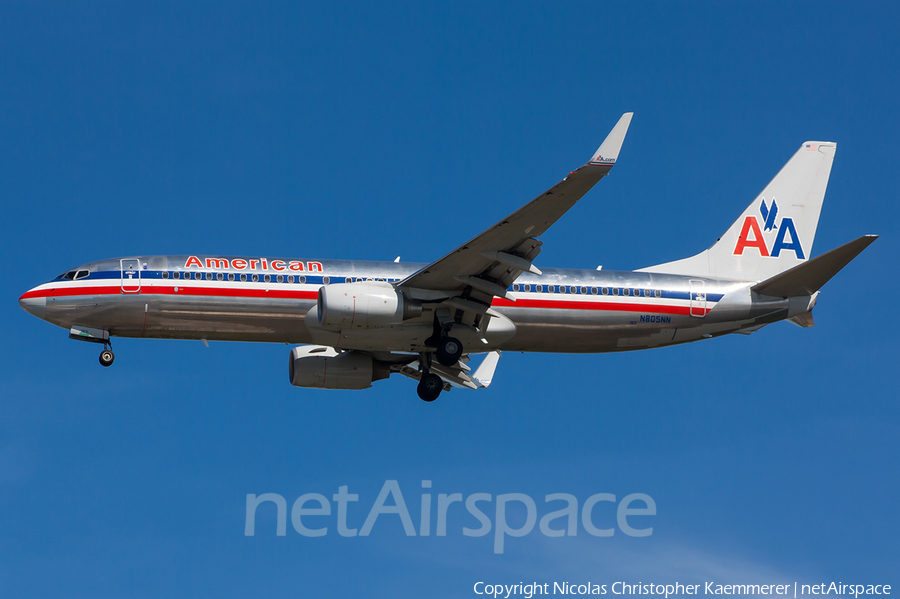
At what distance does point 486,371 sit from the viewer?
40688 millimetres

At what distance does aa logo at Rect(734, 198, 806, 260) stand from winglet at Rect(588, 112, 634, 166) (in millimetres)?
13603

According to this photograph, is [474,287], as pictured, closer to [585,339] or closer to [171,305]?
[585,339]

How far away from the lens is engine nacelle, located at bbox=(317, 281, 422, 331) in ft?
102

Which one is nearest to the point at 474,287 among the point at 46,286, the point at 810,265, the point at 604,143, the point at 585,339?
the point at 585,339

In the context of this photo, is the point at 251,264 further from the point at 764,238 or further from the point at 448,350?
the point at 764,238

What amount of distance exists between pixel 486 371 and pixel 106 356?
14544 millimetres

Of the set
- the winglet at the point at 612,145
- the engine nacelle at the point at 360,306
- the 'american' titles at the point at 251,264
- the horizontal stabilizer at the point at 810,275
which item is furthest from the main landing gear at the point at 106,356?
the horizontal stabilizer at the point at 810,275

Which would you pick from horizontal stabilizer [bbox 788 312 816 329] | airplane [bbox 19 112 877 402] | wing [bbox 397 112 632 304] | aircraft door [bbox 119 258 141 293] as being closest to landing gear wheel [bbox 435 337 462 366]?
airplane [bbox 19 112 877 402]

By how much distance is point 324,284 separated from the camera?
33.4m

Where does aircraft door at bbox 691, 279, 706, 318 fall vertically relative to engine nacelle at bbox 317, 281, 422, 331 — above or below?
above

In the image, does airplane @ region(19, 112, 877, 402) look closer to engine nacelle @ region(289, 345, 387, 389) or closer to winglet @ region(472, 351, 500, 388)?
engine nacelle @ region(289, 345, 387, 389)

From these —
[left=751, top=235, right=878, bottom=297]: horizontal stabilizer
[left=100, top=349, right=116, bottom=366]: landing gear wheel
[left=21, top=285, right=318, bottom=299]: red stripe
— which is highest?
[left=751, top=235, right=878, bottom=297]: horizontal stabilizer

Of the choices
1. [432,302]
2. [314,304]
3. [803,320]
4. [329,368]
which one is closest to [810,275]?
[803,320]

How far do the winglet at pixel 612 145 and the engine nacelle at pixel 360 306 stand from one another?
8.47 m
